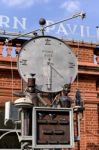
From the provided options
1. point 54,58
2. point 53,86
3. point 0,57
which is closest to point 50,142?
point 53,86

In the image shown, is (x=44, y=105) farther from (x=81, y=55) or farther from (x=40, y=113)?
(x=81, y=55)

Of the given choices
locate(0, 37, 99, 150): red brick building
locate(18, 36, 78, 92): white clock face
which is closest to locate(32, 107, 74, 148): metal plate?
locate(18, 36, 78, 92): white clock face

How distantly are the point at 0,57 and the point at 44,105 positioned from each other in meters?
5.87

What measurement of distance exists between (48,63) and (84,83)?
5.80 metres

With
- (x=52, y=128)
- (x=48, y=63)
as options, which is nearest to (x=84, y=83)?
(x=48, y=63)

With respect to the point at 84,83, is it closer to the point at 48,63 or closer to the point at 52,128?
the point at 48,63

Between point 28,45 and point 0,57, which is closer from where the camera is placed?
point 28,45

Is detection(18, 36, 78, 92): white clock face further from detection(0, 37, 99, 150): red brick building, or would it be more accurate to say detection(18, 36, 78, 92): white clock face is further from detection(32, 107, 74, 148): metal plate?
detection(0, 37, 99, 150): red brick building

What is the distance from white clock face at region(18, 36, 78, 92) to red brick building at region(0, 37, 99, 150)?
4.44 m

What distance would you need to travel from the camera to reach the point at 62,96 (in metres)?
7.52

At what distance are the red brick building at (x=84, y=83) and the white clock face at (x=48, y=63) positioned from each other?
4442mm

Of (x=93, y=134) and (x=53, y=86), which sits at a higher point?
(x=53, y=86)

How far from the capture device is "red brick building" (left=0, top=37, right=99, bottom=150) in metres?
13.1

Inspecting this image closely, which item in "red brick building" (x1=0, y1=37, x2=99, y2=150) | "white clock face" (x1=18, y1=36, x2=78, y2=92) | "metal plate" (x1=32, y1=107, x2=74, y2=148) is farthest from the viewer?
"red brick building" (x1=0, y1=37, x2=99, y2=150)
